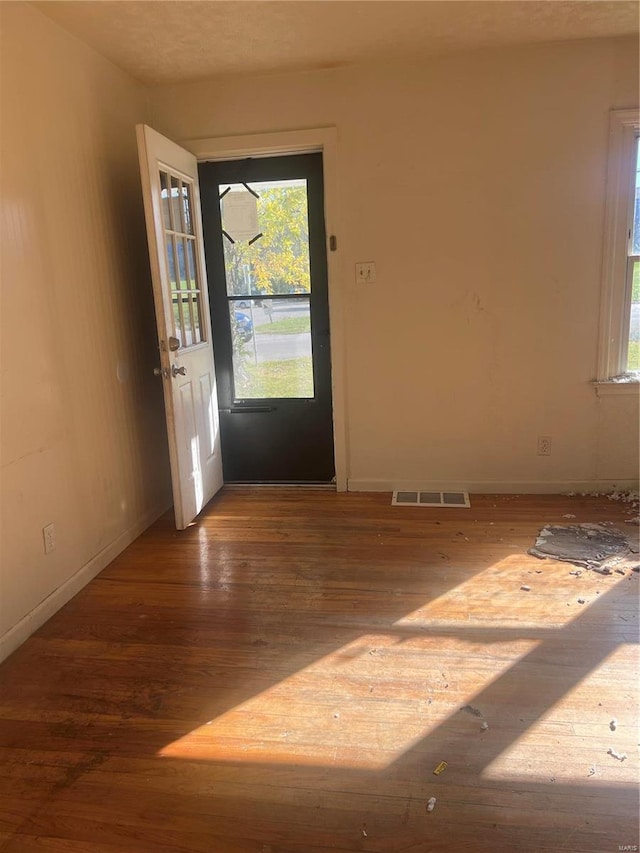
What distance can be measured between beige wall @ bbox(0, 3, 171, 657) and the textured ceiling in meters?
0.19

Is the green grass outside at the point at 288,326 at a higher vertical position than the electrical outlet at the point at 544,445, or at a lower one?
higher

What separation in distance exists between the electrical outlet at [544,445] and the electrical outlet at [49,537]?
2.73m

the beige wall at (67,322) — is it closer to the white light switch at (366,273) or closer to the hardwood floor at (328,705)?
the hardwood floor at (328,705)

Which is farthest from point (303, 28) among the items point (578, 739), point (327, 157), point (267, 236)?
point (578, 739)

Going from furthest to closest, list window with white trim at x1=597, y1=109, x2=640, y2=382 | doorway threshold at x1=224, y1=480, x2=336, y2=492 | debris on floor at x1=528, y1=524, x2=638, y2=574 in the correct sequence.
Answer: doorway threshold at x1=224, y1=480, x2=336, y2=492, window with white trim at x1=597, y1=109, x2=640, y2=382, debris on floor at x1=528, y1=524, x2=638, y2=574

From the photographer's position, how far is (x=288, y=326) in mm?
3750

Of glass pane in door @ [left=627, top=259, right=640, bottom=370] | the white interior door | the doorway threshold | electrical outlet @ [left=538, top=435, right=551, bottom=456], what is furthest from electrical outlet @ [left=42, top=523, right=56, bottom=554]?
glass pane in door @ [left=627, top=259, right=640, bottom=370]

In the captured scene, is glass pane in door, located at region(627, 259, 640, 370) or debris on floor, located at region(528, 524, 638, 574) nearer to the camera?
debris on floor, located at region(528, 524, 638, 574)

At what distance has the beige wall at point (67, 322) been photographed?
2.33 m

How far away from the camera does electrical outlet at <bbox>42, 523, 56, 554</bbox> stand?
2.51 metres

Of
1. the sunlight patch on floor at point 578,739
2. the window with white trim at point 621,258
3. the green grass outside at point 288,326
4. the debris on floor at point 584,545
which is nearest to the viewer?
the sunlight patch on floor at point 578,739

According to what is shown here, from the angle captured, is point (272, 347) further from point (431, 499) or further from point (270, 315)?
point (431, 499)

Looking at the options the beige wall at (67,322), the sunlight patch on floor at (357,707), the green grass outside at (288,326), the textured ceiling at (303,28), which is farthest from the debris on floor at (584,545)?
the textured ceiling at (303,28)

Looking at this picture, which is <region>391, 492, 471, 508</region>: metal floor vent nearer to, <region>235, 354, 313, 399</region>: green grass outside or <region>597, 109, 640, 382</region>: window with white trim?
<region>235, 354, 313, 399</region>: green grass outside
